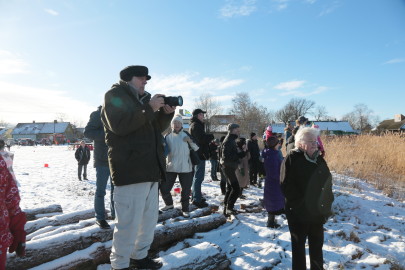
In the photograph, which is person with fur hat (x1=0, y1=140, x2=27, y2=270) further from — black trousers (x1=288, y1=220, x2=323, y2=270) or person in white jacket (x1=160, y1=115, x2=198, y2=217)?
person in white jacket (x1=160, y1=115, x2=198, y2=217)

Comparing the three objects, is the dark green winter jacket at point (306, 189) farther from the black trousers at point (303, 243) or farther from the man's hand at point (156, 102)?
the man's hand at point (156, 102)


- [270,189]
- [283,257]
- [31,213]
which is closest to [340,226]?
[270,189]

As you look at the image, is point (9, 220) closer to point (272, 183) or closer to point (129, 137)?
point (129, 137)

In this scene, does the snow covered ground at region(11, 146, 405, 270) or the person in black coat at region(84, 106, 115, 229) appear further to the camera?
the person in black coat at region(84, 106, 115, 229)

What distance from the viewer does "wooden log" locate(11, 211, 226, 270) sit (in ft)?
8.70

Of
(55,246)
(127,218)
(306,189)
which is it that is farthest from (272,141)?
(55,246)

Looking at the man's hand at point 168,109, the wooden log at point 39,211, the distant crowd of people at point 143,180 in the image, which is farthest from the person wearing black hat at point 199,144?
the man's hand at point 168,109

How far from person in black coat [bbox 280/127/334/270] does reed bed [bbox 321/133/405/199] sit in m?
5.00

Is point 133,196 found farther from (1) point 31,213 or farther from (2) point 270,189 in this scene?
(1) point 31,213

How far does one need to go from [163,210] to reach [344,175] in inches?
253

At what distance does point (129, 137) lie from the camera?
7.66 feet

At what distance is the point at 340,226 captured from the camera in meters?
4.38

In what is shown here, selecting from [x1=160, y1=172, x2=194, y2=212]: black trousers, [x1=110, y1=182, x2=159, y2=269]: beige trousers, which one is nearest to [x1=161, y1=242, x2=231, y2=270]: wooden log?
[x1=110, y1=182, x2=159, y2=269]: beige trousers

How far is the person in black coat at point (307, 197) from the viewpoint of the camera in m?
2.59
